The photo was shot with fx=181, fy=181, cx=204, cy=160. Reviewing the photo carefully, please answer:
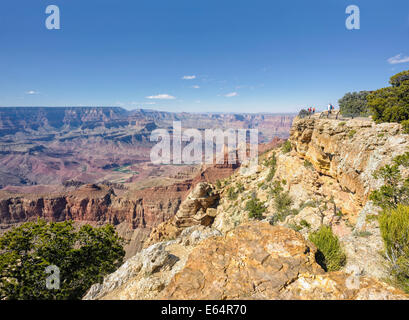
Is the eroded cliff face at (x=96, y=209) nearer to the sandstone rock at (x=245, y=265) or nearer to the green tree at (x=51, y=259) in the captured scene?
the green tree at (x=51, y=259)

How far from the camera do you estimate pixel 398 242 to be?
7.59 m

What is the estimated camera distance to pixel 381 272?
840 cm

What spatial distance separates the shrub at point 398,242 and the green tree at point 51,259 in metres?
15.9

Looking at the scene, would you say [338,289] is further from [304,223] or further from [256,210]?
[256,210]

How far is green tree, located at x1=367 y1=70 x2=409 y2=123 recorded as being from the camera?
1591 centimetres

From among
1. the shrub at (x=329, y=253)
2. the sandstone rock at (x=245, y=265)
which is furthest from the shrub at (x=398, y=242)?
the sandstone rock at (x=245, y=265)

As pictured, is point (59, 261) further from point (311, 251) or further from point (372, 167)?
point (372, 167)

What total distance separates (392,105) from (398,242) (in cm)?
1617

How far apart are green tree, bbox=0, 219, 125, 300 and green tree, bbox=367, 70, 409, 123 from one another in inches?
1039

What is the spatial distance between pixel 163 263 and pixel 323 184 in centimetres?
1952

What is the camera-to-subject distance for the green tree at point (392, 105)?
1591 cm

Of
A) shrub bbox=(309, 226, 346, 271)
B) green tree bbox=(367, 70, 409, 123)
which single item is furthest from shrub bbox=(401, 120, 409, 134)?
shrub bbox=(309, 226, 346, 271)

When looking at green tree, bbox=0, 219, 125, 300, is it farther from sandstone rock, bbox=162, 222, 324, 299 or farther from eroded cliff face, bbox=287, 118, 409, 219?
eroded cliff face, bbox=287, 118, 409, 219
